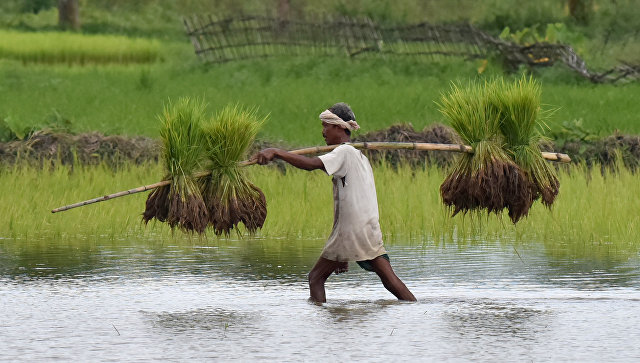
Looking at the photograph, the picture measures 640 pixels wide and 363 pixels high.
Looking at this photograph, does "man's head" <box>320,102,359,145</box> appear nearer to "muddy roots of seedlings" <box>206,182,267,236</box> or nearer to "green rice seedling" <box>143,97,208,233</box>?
"muddy roots of seedlings" <box>206,182,267,236</box>

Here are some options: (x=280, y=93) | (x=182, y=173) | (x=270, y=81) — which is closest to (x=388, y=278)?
(x=182, y=173)

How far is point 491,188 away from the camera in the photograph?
960 centimetres

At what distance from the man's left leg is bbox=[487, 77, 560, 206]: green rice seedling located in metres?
1.40

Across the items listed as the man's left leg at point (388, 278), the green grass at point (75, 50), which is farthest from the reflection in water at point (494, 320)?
the green grass at point (75, 50)

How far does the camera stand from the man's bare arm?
28.3ft

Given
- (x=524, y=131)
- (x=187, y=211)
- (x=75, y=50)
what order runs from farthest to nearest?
1. (x=75, y=50)
2. (x=524, y=131)
3. (x=187, y=211)

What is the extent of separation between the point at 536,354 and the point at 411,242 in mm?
5222

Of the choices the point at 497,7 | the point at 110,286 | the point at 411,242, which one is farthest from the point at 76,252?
the point at 497,7

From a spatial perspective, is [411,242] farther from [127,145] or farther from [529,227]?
[127,145]

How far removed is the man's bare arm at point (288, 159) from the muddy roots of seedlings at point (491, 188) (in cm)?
133

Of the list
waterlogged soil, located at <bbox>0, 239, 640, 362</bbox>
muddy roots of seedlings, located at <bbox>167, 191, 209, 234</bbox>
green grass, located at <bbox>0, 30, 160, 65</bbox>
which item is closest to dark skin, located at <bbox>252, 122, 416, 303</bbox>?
waterlogged soil, located at <bbox>0, 239, 640, 362</bbox>

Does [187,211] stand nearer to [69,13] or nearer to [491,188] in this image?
[491,188]

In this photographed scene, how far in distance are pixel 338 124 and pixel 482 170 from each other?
46.3 inches

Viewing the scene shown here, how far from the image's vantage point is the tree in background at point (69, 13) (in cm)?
4478
